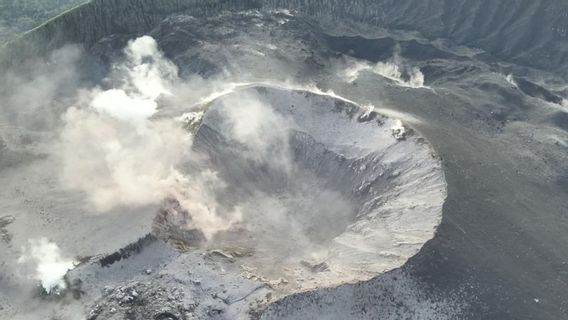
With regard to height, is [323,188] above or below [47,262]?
below

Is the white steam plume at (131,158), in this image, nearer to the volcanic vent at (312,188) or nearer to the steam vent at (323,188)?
the volcanic vent at (312,188)

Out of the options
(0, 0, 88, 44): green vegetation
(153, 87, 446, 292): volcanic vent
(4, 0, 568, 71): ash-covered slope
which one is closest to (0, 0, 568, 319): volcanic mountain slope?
(4, 0, 568, 71): ash-covered slope

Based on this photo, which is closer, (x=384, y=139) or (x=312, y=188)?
(x=384, y=139)

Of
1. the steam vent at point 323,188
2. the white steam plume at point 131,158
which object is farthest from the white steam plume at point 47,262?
the steam vent at point 323,188

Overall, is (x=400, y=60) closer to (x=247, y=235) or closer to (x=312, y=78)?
(x=312, y=78)

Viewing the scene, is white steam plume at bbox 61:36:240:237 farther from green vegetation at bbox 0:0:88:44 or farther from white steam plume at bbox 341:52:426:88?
green vegetation at bbox 0:0:88:44

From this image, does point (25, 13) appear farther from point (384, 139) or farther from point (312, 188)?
point (384, 139)

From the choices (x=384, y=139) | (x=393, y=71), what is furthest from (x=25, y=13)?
(x=384, y=139)

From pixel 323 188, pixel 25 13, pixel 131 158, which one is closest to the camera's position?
pixel 131 158
